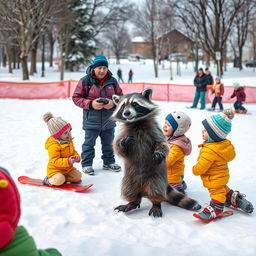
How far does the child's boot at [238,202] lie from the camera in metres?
3.49

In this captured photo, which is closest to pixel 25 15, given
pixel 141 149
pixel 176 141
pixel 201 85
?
pixel 201 85

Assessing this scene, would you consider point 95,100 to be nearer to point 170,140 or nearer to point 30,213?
point 170,140

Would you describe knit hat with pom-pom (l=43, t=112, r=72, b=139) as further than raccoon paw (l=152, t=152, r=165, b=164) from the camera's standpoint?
Yes

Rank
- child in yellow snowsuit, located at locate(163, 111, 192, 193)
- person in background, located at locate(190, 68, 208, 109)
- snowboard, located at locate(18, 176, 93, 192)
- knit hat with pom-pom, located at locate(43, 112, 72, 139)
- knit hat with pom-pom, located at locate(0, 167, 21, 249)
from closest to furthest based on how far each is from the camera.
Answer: knit hat with pom-pom, located at locate(0, 167, 21, 249) < child in yellow snowsuit, located at locate(163, 111, 192, 193) < knit hat with pom-pom, located at locate(43, 112, 72, 139) < snowboard, located at locate(18, 176, 93, 192) < person in background, located at locate(190, 68, 208, 109)

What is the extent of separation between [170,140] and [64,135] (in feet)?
4.61

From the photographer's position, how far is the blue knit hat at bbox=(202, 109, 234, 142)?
3.24 metres

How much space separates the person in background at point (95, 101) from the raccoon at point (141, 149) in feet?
3.64

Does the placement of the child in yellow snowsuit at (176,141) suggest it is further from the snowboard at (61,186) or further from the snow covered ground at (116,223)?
the snowboard at (61,186)

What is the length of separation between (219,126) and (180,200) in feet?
3.42

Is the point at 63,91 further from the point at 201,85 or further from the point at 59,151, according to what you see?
the point at 59,151

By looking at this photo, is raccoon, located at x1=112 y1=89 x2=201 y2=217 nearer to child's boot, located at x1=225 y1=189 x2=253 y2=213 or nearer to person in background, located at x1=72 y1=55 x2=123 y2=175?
child's boot, located at x1=225 y1=189 x2=253 y2=213

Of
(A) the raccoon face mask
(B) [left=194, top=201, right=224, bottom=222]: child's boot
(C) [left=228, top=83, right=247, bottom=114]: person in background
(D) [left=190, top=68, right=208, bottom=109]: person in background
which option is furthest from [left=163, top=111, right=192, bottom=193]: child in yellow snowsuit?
(D) [left=190, top=68, right=208, bottom=109]: person in background

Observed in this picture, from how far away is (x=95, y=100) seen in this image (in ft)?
14.6

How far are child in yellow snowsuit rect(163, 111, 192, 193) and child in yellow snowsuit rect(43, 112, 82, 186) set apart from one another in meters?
1.23
